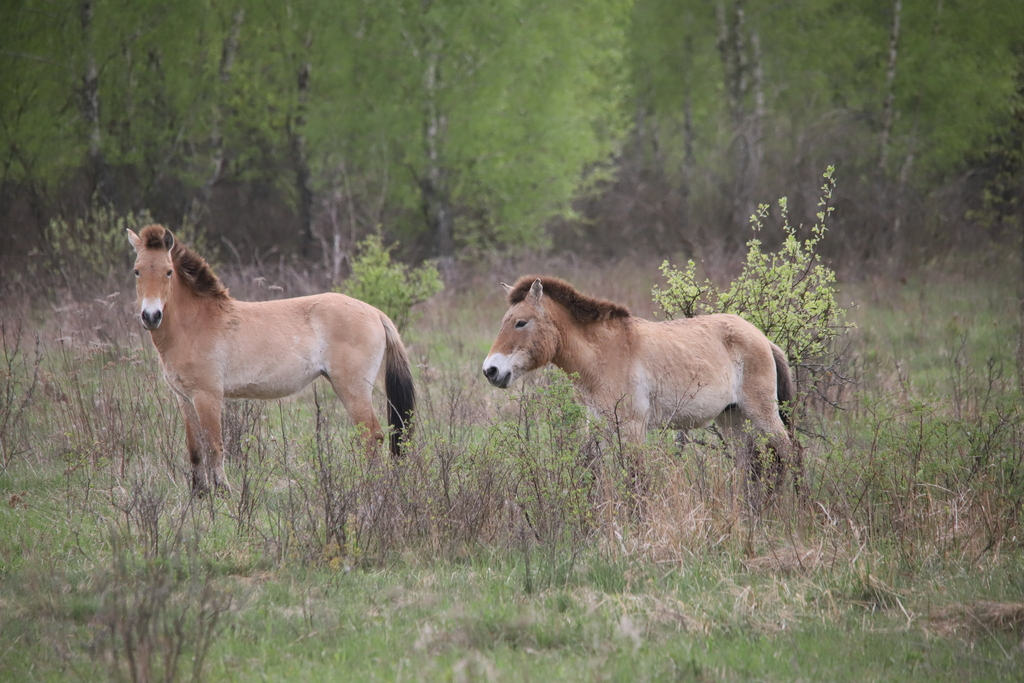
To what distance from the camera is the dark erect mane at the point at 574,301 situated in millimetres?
6254

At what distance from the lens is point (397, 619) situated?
4246 millimetres

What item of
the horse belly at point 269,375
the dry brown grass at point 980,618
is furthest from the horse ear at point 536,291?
the dry brown grass at point 980,618

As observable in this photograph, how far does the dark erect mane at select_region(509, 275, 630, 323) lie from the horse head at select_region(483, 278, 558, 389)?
0.15 m

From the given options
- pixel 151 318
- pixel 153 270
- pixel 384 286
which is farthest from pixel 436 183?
pixel 151 318

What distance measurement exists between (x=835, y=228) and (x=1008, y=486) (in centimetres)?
1466

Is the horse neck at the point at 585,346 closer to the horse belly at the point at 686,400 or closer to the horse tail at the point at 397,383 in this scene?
the horse belly at the point at 686,400

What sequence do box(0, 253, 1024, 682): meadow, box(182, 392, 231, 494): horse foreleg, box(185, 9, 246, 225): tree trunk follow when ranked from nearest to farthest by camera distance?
box(0, 253, 1024, 682): meadow < box(182, 392, 231, 494): horse foreleg < box(185, 9, 246, 225): tree trunk

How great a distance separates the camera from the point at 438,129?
17.7 m

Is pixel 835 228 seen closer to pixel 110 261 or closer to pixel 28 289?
pixel 110 261

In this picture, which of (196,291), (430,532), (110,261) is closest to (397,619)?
(430,532)

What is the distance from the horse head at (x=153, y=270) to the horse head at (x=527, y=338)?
8.51 ft

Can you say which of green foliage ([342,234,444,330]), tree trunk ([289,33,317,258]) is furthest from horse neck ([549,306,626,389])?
tree trunk ([289,33,317,258])

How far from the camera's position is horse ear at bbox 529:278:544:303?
6098 millimetres

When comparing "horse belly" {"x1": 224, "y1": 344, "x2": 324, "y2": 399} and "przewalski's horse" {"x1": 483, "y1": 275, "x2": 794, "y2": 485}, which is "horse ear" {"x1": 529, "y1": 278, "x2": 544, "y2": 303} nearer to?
"przewalski's horse" {"x1": 483, "y1": 275, "x2": 794, "y2": 485}
